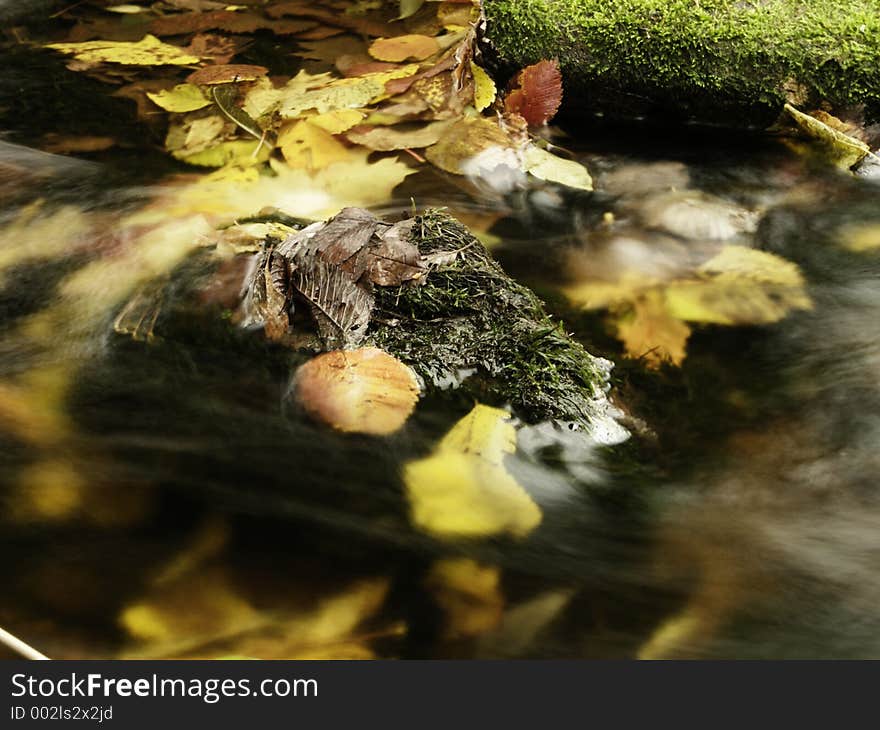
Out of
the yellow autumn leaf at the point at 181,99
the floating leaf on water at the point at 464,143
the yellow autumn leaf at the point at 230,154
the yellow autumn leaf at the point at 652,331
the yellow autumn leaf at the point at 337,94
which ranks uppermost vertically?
the yellow autumn leaf at the point at 337,94

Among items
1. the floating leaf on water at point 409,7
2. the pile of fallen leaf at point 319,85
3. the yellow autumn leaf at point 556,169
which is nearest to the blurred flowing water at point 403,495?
the yellow autumn leaf at point 556,169

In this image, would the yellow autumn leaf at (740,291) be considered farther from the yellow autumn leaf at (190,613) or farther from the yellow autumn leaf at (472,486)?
the yellow autumn leaf at (190,613)

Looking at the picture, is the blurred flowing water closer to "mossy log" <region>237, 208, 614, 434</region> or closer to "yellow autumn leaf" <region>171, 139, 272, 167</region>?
"mossy log" <region>237, 208, 614, 434</region>

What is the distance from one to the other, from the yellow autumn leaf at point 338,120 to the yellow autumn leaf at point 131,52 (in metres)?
0.98

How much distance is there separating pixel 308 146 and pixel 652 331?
174 centimetres

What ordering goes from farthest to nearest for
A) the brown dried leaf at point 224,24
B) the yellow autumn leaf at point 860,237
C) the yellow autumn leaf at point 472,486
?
the brown dried leaf at point 224,24 < the yellow autumn leaf at point 860,237 < the yellow autumn leaf at point 472,486

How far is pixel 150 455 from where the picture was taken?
225 centimetres

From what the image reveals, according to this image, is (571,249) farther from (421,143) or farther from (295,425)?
(295,425)

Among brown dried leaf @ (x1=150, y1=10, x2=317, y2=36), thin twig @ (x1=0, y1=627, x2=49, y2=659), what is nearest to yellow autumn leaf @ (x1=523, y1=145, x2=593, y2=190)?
brown dried leaf @ (x1=150, y1=10, x2=317, y2=36)

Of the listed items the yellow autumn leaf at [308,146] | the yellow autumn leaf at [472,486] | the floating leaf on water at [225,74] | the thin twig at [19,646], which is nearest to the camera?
the thin twig at [19,646]

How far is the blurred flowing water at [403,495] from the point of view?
6.09 ft

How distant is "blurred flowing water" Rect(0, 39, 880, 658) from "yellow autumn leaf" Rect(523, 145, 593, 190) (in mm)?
430

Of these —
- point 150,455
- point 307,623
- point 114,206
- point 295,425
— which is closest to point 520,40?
point 114,206

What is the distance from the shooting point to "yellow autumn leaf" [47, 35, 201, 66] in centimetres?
434
